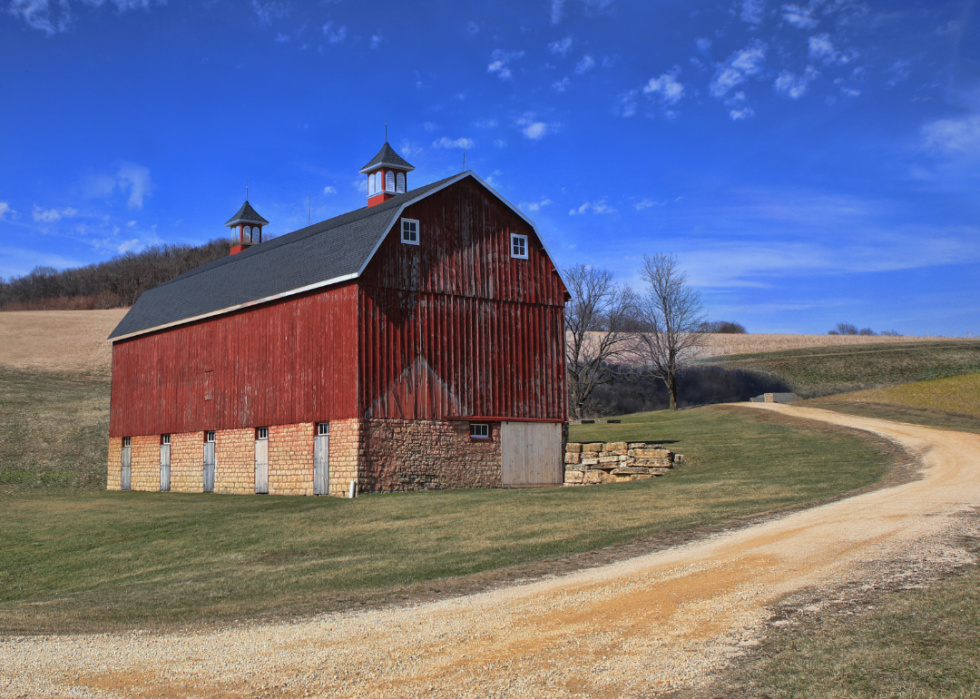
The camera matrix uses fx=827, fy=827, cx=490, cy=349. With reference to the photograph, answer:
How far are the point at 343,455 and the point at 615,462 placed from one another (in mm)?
9026

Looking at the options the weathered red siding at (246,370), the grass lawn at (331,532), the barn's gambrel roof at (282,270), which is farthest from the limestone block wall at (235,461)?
the barn's gambrel roof at (282,270)

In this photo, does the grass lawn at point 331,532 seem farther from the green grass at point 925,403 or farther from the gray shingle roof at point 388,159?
the gray shingle roof at point 388,159

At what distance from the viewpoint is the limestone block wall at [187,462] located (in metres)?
31.4

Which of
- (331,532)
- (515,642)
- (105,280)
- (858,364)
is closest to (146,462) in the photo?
(331,532)

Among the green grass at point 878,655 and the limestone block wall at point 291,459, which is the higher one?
the limestone block wall at point 291,459

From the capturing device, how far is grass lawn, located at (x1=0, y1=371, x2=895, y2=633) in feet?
38.0

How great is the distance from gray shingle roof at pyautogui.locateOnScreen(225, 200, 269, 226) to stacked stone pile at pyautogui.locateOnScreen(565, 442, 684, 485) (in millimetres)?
22547

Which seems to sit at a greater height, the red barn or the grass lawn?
the red barn

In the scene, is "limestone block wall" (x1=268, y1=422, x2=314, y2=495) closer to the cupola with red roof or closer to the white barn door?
the white barn door

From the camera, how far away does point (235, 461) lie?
29344mm

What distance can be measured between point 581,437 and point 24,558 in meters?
24.7

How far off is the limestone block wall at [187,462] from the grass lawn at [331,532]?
181cm

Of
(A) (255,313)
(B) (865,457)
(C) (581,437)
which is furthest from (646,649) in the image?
(C) (581,437)

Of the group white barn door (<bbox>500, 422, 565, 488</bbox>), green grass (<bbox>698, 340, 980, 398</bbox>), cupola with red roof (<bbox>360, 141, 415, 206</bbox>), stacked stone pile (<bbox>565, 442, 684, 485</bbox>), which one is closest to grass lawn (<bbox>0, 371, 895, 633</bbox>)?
stacked stone pile (<bbox>565, 442, 684, 485</bbox>)
